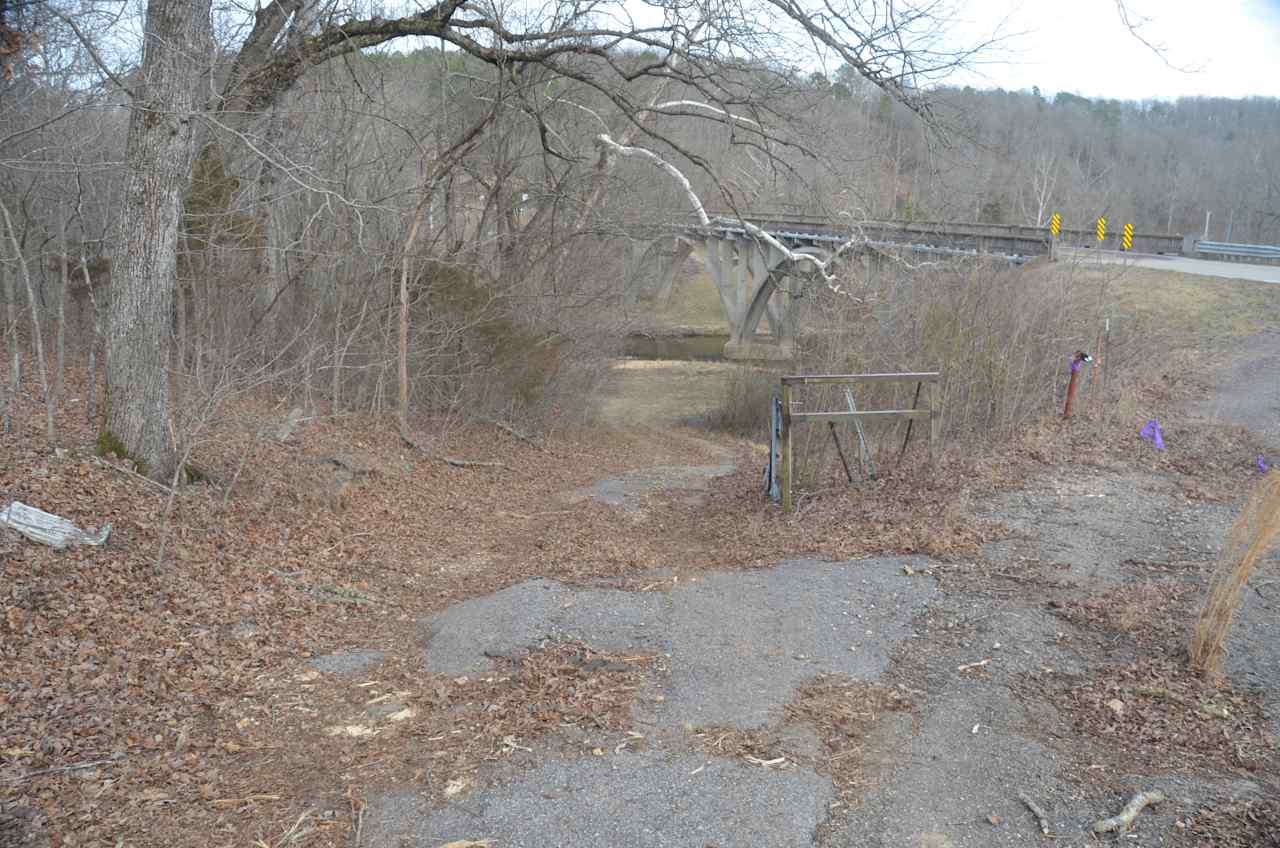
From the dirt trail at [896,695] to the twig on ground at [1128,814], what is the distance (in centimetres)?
5

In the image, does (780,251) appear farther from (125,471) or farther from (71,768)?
(71,768)

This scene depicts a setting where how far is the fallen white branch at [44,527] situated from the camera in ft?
22.3

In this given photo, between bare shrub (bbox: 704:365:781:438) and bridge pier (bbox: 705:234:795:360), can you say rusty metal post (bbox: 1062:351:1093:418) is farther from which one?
bridge pier (bbox: 705:234:795:360)

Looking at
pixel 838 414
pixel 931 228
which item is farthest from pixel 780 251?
pixel 838 414

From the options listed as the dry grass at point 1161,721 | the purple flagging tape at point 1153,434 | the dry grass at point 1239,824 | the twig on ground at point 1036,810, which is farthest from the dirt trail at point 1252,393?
the twig on ground at point 1036,810

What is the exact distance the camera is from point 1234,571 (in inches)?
216

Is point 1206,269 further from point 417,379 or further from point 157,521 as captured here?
point 157,521

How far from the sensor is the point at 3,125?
12.7 m

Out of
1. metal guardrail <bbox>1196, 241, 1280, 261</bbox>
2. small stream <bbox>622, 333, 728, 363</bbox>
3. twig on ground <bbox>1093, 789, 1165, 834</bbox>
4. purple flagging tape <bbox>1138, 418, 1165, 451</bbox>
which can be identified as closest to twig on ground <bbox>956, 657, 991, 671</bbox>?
twig on ground <bbox>1093, 789, 1165, 834</bbox>

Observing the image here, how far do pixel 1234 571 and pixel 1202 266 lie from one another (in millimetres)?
28758

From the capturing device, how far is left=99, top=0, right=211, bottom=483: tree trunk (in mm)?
8148

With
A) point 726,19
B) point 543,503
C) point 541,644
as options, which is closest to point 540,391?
point 543,503

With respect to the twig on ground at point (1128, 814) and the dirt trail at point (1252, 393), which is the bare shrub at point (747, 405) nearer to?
the dirt trail at point (1252, 393)

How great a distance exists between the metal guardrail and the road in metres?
0.75
